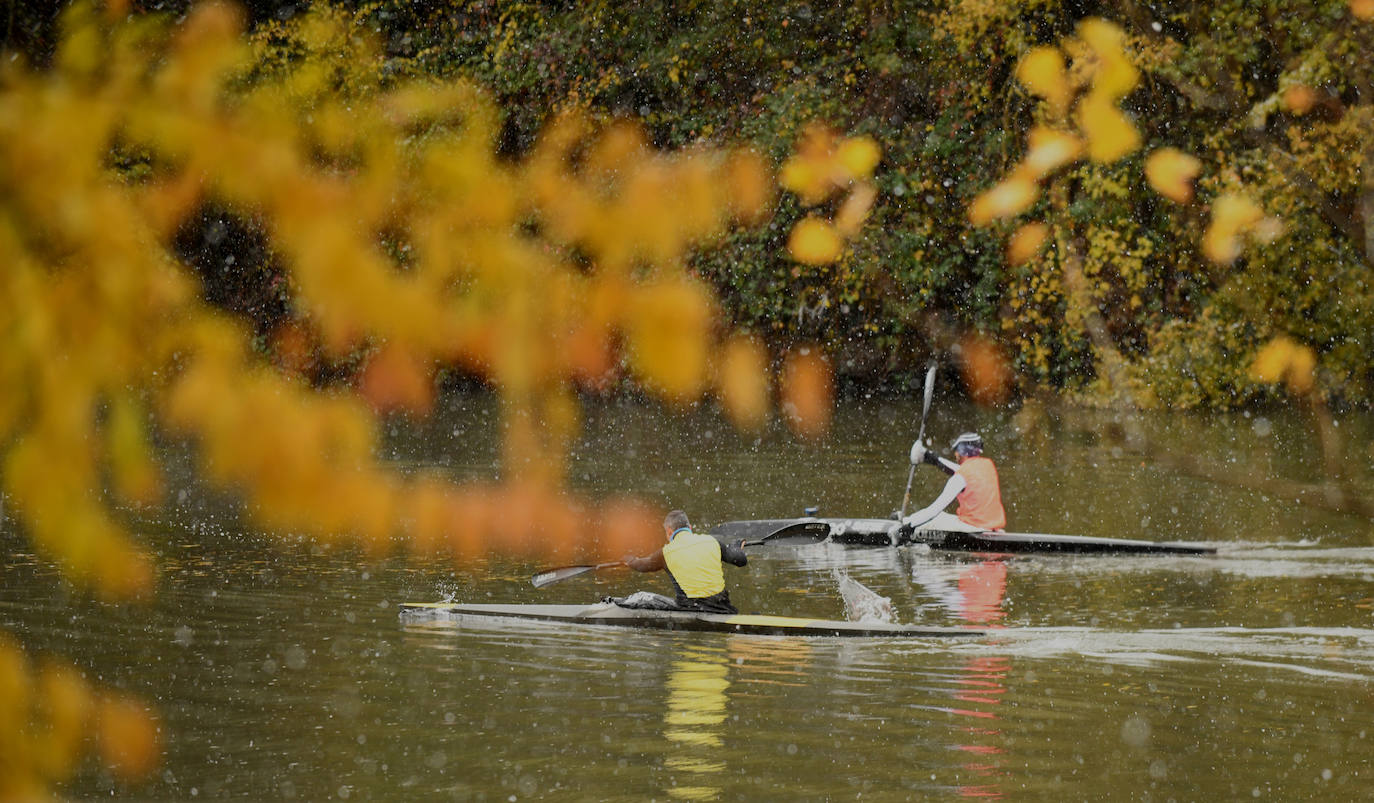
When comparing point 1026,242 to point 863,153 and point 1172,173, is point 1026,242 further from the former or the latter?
point 1172,173

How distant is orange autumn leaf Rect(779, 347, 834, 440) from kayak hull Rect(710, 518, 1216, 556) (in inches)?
797

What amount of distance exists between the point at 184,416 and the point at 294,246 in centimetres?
60

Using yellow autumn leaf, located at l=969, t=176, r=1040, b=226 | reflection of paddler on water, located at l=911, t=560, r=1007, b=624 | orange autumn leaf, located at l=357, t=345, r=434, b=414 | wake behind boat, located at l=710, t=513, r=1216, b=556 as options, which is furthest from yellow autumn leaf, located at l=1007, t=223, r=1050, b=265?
reflection of paddler on water, located at l=911, t=560, r=1007, b=624

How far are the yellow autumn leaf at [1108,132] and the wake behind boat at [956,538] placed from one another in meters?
13.2

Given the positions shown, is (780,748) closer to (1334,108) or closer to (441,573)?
(441,573)

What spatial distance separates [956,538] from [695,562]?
18.0 ft

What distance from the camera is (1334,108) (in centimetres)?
2500

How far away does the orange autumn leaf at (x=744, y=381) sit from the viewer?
39.0m

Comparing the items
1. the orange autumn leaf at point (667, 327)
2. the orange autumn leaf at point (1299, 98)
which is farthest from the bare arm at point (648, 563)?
the orange autumn leaf at point (1299, 98)

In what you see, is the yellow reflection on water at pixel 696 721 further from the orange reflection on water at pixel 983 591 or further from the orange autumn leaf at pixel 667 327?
the orange autumn leaf at pixel 667 327

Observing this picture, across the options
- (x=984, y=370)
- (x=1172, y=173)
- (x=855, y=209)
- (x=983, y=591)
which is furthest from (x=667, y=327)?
(x=984, y=370)

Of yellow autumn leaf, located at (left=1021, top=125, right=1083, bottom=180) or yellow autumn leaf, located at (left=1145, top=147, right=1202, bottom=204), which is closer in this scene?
yellow autumn leaf, located at (left=1145, top=147, right=1202, bottom=204)

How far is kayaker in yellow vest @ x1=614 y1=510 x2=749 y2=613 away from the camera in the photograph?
46.1ft

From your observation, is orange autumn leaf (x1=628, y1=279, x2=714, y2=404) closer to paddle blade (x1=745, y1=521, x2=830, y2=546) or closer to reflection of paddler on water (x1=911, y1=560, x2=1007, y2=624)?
reflection of paddler on water (x1=911, y1=560, x2=1007, y2=624)
